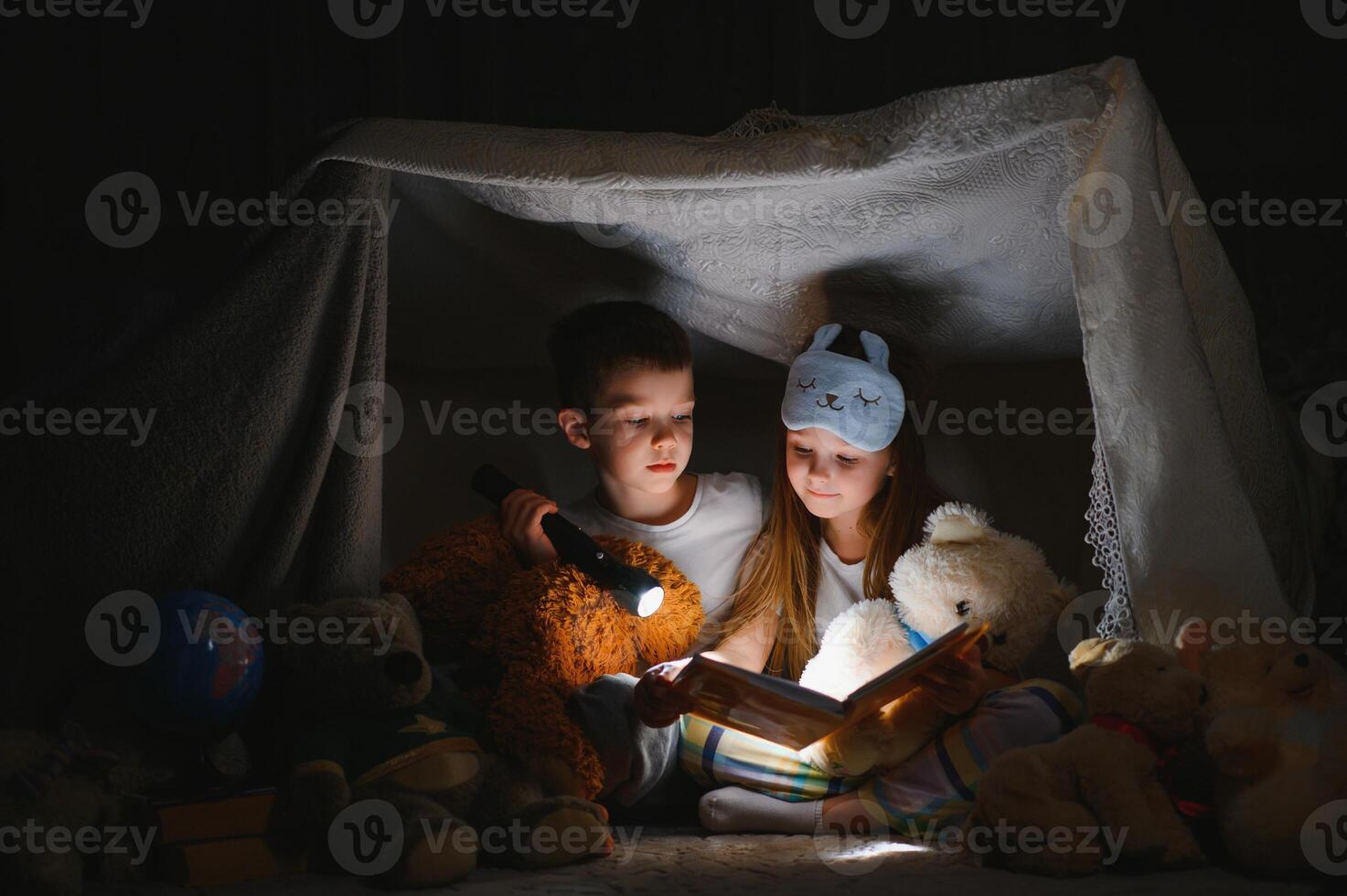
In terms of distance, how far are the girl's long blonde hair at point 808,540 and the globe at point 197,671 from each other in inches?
27.5

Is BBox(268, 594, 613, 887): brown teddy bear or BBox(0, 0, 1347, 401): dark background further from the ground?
BBox(0, 0, 1347, 401): dark background

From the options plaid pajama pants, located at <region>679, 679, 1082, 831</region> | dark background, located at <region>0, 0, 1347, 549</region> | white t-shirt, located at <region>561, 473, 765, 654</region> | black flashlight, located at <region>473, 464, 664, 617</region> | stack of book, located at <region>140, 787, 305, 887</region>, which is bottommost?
stack of book, located at <region>140, 787, 305, 887</region>

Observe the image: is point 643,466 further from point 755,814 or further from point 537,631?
point 755,814

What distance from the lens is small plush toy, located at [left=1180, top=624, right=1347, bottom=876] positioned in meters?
1.10

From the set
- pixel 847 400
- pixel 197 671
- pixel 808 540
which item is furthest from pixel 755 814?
pixel 197 671

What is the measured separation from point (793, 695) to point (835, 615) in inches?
20.2

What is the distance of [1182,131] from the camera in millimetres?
2242

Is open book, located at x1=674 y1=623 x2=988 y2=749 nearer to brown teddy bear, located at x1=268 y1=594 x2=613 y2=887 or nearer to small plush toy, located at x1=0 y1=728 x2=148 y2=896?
brown teddy bear, located at x1=268 y1=594 x2=613 y2=887

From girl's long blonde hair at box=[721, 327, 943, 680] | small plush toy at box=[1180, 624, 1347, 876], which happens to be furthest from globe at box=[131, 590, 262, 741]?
small plush toy at box=[1180, 624, 1347, 876]

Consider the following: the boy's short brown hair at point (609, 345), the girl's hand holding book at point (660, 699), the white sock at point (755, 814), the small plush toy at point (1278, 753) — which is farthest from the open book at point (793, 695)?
the boy's short brown hair at point (609, 345)

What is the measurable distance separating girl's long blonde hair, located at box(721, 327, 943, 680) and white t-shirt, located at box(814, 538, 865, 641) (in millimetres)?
10

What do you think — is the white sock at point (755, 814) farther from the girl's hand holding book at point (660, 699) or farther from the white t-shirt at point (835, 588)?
the white t-shirt at point (835, 588)

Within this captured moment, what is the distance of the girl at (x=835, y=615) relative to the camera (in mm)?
1340

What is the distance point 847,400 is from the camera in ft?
5.24
